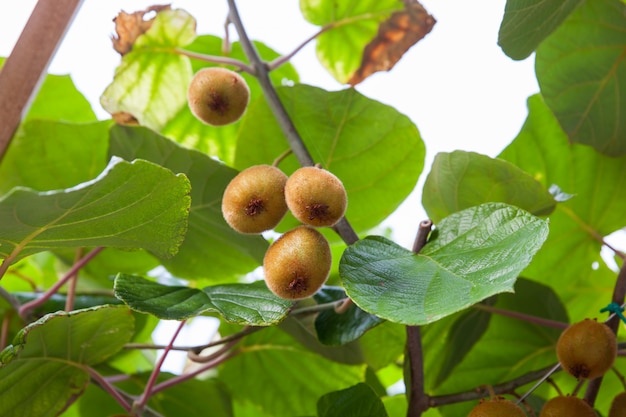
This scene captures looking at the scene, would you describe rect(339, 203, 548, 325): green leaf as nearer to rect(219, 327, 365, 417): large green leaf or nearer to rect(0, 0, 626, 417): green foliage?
rect(0, 0, 626, 417): green foliage

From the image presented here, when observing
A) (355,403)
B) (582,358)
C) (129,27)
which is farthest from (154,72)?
(582,358)

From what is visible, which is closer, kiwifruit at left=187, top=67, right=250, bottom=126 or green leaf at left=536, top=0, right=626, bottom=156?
kiwifruit at left=187, top=67, right=250, bottom=126

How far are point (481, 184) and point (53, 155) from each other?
519mm

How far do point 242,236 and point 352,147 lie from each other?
0.17m

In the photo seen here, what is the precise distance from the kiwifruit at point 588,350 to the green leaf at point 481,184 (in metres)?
0.18

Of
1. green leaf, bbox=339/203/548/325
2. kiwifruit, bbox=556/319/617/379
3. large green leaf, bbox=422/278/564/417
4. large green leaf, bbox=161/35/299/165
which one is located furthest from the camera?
large green leaf, bbox=161/35/299/165

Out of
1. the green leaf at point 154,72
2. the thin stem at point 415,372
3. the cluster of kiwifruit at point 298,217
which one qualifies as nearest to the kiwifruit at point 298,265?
the cluster of kiwifruit at point 298,217

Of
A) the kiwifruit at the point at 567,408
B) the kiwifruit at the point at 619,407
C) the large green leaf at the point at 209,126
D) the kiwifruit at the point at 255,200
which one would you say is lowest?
the kiwifruit at the point at 567,408

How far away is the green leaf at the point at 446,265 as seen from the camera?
498 millimetres

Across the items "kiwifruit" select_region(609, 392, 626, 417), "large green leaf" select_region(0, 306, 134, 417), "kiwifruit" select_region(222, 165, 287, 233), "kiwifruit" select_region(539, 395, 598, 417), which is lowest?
"large green leaf" select_region(0, 306, 134, 417)

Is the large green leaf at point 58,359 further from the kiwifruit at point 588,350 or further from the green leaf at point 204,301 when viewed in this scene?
the kiwifruit at point 588,350

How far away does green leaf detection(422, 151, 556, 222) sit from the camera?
75 centimetres

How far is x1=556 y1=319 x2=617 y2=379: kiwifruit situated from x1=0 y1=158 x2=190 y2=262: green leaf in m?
0.34

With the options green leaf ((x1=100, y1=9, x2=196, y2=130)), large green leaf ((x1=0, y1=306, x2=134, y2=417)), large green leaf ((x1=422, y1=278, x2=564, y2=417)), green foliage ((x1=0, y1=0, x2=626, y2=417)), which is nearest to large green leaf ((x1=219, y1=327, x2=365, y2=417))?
green foliage ((x1=0, y1=0, x2=626, y2=417))
